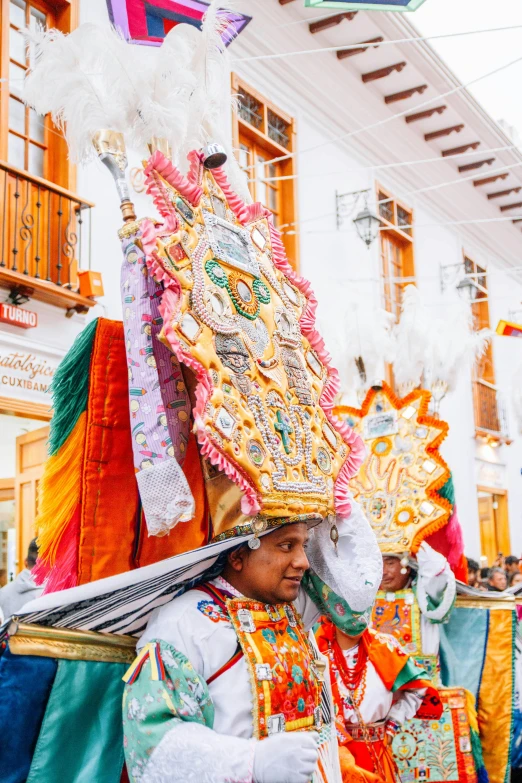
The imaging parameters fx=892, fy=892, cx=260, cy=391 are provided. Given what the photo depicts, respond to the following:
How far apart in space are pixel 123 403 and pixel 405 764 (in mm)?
2765

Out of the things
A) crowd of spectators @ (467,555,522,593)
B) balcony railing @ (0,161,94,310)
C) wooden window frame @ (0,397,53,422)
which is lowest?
crowd of spectators @ (467,555,522,593)

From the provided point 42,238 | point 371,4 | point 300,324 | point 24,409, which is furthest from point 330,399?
point 42,238

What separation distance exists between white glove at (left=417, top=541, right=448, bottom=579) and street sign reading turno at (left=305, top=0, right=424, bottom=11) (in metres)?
2.93

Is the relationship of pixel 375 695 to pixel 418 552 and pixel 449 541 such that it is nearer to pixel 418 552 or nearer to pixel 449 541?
pixel 418 552

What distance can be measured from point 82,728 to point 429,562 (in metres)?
2.79

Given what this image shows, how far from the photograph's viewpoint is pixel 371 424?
4.97 meters

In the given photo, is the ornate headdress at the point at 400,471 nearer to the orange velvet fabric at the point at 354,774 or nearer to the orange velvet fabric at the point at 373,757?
the orange velvet fabric at the point at 373,757

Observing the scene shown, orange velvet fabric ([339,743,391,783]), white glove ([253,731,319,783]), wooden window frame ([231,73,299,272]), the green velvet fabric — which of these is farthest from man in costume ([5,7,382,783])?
wooden window frame ([231,73,299,272])

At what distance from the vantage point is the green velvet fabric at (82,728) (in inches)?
77.1

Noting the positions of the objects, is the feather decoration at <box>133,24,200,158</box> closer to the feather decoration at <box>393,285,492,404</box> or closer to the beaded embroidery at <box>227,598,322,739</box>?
the beaded embroidery at <box>227,598,322,739</box>

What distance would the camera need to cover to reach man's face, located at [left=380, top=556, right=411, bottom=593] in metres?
4.65

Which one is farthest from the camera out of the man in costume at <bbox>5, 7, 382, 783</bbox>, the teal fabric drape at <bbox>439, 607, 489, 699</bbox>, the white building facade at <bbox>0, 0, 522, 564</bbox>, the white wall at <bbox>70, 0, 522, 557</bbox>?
the white building facade at <bbox>0, 0, 522, 564</bbox>

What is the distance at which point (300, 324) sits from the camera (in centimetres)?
255

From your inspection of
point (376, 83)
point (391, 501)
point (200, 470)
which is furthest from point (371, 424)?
point (376, 83)
